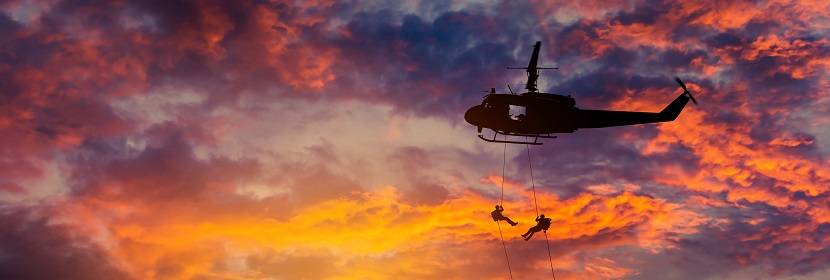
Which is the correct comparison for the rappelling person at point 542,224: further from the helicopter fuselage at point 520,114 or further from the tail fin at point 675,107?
the tail fin at point 675,107

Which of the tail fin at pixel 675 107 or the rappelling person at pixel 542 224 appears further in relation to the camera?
the tail fin at pixel 675 107

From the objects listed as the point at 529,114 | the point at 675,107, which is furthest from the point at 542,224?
the point at 675,107

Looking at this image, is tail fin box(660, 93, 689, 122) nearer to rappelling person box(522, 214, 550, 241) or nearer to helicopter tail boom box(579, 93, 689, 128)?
helicopter tail boom box(579, 93, 689, 128)

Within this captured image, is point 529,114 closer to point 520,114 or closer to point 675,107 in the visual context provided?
point 520,114

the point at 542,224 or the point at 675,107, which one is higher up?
the point at 675,107

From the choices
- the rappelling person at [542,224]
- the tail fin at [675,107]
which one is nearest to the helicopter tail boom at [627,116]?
the tail fin at [675,107]

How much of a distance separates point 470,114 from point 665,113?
1933cm

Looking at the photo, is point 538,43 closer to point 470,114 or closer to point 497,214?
point 470,114

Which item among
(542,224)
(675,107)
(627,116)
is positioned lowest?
(542,224)

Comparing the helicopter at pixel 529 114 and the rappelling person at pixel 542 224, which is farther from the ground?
the helicopter at pixel 529 114

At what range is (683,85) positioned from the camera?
5956 centimetres

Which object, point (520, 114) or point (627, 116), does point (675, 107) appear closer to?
point (627, 116)

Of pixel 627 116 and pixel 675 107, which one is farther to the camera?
pixel 675 107

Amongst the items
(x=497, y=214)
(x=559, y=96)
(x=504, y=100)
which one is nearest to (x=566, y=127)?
(x=559, y=96)
